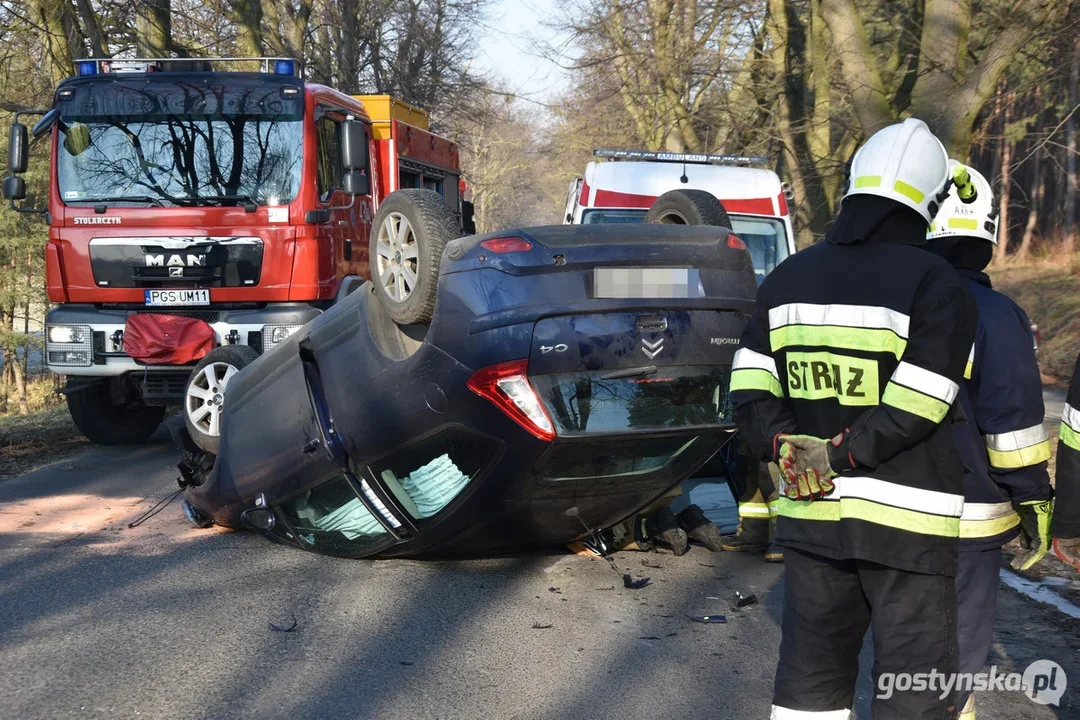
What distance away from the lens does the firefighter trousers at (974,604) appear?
3.36 m

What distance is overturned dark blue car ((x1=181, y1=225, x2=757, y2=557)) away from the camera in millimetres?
4797

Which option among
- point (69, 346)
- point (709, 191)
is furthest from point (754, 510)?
point (69, 346)

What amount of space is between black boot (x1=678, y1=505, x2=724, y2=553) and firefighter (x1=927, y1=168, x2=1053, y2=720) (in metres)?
2.81

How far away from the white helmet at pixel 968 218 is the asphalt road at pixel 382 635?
1.66 metres

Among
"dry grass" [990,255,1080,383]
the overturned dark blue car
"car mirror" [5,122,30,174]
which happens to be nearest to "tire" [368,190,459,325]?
the overturned dark blue car

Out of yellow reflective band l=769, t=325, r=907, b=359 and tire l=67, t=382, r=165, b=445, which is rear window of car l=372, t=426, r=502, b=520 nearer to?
yellow reflective band l=769, t=325, r=907, b=359

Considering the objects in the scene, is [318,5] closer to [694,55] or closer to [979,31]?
[694,55]

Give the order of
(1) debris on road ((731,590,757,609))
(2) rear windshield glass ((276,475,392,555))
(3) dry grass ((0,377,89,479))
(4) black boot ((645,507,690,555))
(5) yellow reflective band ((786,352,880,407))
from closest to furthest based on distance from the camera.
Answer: (5) yellow reflective band ((786,352,880,407)) → (1) debris on road ((731,590,757,609)) → (2) rear windshield glass ((276,475,392,555)) → (4) black boot ((645,507,690,555)) → (3) dry grass ((0,377,89,479))

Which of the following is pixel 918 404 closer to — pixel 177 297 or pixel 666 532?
pixel 666 532

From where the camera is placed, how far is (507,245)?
4.85m

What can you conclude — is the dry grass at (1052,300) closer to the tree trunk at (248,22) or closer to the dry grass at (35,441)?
the tree trunk at (248,22)

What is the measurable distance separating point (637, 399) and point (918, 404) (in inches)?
85.0

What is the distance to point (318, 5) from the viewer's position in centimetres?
3027

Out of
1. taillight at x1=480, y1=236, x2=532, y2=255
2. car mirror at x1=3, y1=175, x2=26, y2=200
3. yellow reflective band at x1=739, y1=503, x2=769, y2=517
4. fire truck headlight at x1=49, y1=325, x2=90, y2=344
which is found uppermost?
car mirror at x1=3, y1=175, x2=26, y2=200
